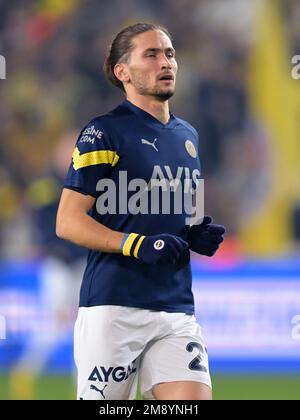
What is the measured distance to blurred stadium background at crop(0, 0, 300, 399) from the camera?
9820 mm

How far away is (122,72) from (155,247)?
1041 mm

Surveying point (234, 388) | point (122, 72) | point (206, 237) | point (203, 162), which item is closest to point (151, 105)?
point (122, 72)

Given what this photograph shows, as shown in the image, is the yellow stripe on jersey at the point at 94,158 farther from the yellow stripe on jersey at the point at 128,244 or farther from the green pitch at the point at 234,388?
the green pitch at the point at 234,388

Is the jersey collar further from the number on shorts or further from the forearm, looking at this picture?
the number on shorts

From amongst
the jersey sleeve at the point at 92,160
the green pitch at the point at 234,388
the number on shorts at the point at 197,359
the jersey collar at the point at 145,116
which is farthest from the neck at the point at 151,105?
the green pitch at the point at 234,388

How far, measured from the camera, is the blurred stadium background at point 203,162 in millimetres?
9820

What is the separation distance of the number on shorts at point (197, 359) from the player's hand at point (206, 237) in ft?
1.43

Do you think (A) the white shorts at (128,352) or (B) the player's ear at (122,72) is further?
(B) the player's ear at (122,72)

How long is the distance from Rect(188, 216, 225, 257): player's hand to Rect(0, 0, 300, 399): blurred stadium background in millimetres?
4402

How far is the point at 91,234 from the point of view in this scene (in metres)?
4.84

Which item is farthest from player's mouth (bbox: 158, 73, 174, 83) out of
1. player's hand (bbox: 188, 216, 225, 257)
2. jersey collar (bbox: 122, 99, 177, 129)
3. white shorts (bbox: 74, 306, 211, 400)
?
white shorts (bbox: 74, 306, 211, 400)

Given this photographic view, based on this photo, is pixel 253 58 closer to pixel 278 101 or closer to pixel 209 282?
pixel 278 101

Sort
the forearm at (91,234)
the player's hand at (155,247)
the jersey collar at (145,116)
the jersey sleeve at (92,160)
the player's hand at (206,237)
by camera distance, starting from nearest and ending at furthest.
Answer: the player's hand at (155,247)
the forearm at (91,234)
the jersey sleeve at (92,160)
the player's hand at (206,237)
the jersey collar at (145,116)
